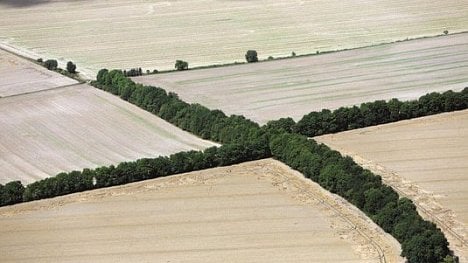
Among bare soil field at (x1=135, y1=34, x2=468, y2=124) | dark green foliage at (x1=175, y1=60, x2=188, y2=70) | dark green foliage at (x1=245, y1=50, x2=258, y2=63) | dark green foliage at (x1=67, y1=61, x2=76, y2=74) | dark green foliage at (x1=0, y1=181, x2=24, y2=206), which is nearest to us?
dark green foliage at (x1=0, y1=181, x2=24, y2=206)

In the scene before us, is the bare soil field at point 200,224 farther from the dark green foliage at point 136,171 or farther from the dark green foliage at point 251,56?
the dark green foliage at point 251,56

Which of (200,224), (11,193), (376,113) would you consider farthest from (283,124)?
(11,193)

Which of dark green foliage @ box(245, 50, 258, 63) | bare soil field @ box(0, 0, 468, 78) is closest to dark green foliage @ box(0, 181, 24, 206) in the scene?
bare soil field @ box(0, 0, 468, 78)

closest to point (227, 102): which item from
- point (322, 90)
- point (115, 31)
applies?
point (322, 90)

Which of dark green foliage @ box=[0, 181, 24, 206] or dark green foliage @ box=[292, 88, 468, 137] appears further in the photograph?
dark green foliage @ box=[292, 88, 468, 137]

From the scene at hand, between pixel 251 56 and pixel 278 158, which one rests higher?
pixel 251 56

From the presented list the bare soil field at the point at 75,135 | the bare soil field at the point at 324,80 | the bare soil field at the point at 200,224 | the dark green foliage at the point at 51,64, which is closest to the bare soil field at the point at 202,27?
the dark green foliage at the point at 51,64

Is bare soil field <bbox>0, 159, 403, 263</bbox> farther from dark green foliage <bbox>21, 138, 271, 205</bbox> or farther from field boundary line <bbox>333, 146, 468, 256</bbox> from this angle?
field boundary line <bbox>333, 146, 468, 256</bbox>

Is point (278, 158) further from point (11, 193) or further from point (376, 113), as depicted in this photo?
point (11, 193)
